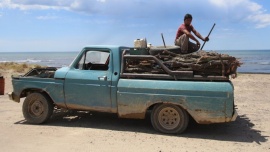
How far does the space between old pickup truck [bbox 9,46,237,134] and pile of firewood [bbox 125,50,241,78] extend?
0.36 feet

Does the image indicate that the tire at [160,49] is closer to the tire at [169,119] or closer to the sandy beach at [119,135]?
the tire at [169,119]

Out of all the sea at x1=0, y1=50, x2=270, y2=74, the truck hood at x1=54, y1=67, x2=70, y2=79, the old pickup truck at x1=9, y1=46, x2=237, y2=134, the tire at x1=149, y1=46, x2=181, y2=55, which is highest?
the tire at x1=149, y1=46, x2=181, y2=55

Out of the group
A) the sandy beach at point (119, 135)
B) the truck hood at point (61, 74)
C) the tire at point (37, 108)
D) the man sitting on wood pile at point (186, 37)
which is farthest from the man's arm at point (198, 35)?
the tire at point (37, 108)

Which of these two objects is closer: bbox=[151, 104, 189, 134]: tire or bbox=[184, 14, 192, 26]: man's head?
bbox=[151, 104, 189, 134]: tire

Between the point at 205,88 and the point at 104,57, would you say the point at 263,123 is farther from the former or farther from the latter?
the point at 104,57

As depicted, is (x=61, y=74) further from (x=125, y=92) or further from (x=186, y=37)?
(x=186, y=37)

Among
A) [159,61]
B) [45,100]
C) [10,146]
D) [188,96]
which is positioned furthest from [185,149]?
[45,100]

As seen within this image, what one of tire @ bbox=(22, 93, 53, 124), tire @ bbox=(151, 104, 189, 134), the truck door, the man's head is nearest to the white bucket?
the truck door

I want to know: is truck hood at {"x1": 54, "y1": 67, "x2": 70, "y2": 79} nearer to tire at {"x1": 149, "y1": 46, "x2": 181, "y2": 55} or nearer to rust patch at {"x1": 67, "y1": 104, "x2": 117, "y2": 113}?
rust patch at {"x1": 67, "y1": 104, "x2": 117, "y2": 113}

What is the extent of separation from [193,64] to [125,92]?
5.19 feet

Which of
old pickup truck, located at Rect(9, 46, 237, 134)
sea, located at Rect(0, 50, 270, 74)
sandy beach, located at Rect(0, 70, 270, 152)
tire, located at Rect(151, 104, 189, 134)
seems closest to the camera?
sandy beach, located at Rect(0, 70, 270, 152)

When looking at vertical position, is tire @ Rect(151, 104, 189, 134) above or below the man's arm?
below

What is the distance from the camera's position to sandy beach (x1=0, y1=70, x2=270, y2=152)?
650 centimetres

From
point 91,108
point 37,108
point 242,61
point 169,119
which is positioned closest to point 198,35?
point 169,119
